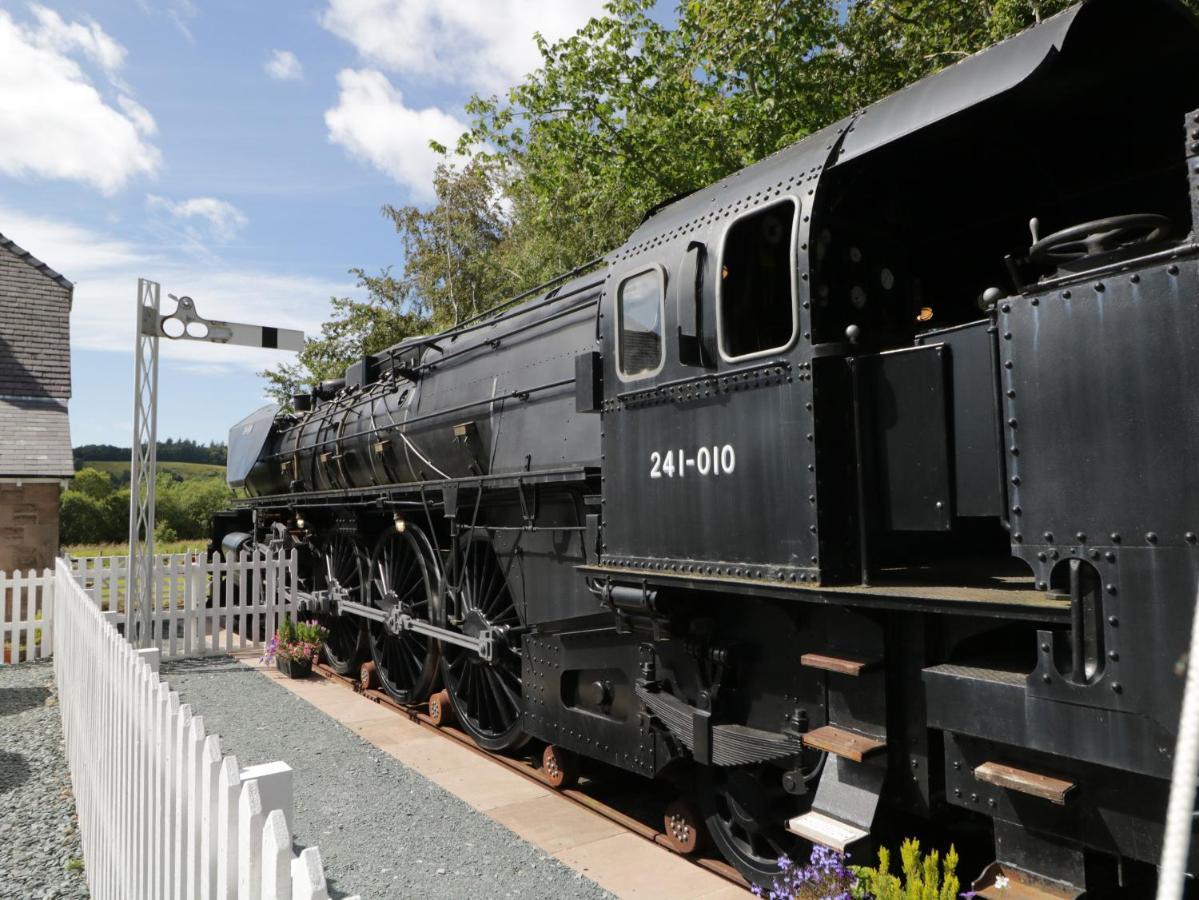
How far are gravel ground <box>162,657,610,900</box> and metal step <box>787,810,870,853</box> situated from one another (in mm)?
1242

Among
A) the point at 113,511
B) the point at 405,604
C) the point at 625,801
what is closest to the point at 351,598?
the point at 405,604

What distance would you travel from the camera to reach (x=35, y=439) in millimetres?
12891

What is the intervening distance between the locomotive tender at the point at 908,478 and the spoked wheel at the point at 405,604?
185 cm

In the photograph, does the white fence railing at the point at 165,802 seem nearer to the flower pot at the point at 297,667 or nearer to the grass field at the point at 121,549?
the flower pot at the point at 297,667

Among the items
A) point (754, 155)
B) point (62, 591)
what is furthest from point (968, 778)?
point (754, 155)

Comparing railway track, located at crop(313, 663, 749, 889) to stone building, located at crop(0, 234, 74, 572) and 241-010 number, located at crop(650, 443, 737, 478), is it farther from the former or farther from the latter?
stone building, located at crop(0, 234, 74, 572)

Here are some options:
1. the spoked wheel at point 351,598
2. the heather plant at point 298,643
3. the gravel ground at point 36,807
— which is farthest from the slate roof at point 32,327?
the heather plant at point 298,643

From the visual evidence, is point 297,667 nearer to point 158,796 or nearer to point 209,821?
point 158,796

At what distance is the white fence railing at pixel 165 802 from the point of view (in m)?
1.92

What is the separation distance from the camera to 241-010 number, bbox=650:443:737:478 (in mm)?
3635

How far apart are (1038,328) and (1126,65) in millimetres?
1623

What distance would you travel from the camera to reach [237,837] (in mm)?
2109

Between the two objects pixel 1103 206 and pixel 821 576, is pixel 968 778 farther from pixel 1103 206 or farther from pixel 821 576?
pixel 1103 206

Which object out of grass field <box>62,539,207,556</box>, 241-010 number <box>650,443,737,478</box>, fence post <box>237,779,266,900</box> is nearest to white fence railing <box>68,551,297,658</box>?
241-010 number <box>650,443,737,478</box>
